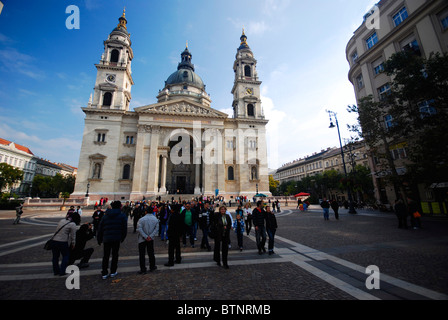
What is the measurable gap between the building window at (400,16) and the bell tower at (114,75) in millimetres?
38846

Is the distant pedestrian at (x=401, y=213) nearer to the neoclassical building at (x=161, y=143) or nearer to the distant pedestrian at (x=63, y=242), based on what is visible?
the distant pedestrian at (x=63, y=242)

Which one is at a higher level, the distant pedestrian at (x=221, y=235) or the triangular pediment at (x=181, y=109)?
the triangular pediment at (x=181, y=109)

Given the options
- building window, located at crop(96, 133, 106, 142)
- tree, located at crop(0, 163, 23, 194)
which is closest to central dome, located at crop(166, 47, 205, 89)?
building window, located at crop(96, 133, 106, 142)

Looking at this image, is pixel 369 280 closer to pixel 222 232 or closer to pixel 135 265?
pixel 222 232

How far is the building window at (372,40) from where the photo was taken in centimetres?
2106

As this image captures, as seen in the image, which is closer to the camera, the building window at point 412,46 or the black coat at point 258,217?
the black coat at point 258,217

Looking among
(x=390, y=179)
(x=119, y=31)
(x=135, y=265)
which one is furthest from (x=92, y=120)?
(x=390, y=179)

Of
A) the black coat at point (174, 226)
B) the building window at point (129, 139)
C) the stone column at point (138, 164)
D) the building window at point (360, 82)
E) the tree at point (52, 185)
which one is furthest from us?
the tree at point (52, 185)

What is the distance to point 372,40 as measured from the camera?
846 inches

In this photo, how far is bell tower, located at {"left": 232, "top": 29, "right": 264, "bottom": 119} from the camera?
38906 mm

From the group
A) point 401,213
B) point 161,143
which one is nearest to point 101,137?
point 161,143

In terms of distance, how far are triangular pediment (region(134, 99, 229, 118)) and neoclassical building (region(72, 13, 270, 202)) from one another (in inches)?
3.2

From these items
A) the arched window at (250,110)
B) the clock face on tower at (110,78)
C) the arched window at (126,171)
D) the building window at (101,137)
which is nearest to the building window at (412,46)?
the arched window at (250,110)

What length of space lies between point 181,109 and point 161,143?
7.43 meters
